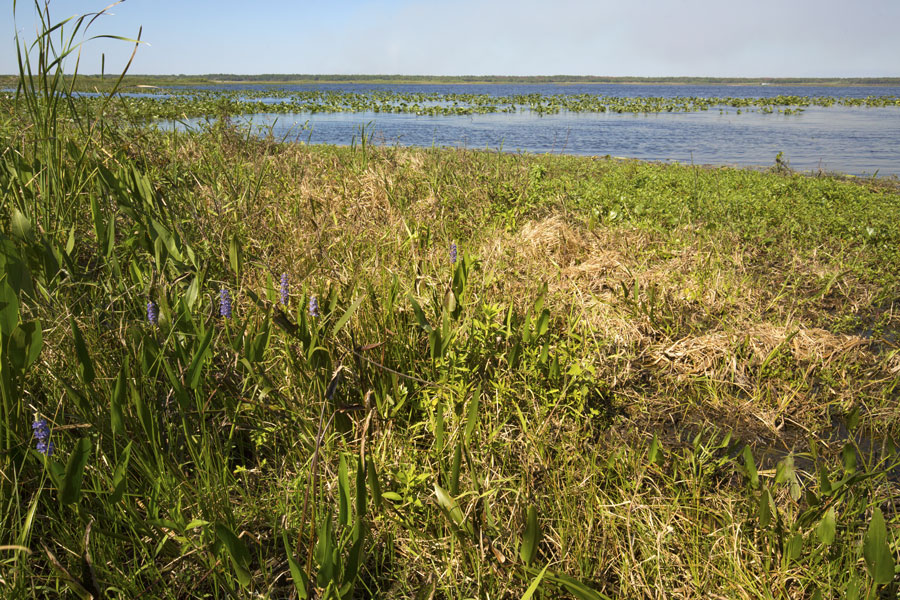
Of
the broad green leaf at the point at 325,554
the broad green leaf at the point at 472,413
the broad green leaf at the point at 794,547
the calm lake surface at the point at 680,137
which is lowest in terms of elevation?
the broad green leaf at the point at 794,547

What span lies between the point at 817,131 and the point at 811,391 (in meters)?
21.4

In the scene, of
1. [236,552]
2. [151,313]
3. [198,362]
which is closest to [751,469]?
[236,552]

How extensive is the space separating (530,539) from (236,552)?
0.75 m

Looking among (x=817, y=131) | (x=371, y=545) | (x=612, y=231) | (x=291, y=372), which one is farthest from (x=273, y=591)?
(x=817, y=131)

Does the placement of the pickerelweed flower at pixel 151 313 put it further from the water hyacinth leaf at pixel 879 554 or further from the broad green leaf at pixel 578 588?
the water hyacinth leaf at pixel 879 554

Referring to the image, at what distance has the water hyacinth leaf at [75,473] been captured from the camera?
135 cm

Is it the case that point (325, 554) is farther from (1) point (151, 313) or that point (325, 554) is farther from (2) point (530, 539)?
(1) point (151, 313)

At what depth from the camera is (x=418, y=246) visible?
3.76 meters

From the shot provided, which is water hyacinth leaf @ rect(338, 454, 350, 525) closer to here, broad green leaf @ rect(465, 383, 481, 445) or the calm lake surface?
broad green leaf @ rect(465, 383, 481, 445)

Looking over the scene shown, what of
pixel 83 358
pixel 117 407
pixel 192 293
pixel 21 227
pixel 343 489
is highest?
pixel 21 227

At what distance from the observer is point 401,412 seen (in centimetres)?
228

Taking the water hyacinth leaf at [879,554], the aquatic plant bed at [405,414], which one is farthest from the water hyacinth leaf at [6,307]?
the water hyacinth leaf at [879,554]

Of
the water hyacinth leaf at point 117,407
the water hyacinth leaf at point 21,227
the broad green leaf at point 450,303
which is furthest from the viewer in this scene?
the broad green leaf at point 450,303

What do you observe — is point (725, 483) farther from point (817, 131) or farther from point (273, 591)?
point (817, 131)
